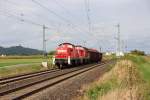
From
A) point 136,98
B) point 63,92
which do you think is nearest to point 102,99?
point 136,98

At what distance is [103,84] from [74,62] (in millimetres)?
34671

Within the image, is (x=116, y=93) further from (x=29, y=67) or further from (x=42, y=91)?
(x=29, y=67)

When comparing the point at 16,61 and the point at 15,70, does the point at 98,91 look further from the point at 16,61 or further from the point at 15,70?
the point at 16,61

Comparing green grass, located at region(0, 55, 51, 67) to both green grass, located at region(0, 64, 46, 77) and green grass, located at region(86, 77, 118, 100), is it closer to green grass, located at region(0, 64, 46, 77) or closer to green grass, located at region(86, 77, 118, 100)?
green grass, located at region(0, 64, 46, 77)

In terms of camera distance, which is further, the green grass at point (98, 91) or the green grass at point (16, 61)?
the green grass at point (16, 61)

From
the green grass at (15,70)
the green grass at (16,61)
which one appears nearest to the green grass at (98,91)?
the green grass at (15,70)

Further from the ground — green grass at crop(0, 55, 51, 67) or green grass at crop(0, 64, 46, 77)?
green grass at crop(0, 55, 51, 67)

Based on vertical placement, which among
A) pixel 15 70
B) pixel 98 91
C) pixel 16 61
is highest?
pixel 16 61

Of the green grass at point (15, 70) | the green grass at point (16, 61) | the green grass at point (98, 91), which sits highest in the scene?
the green grass at point (16, 61)

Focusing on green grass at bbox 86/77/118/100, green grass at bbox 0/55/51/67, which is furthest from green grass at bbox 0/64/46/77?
green grass at bbox 86/77/118/100

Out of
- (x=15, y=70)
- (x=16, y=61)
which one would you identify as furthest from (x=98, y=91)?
(x=16, y=61)

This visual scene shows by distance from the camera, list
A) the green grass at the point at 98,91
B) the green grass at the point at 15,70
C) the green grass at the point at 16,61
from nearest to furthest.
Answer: the green grass at the point at 98,91, the green grass at the point at 15,70, the green grass at the point at 16,61

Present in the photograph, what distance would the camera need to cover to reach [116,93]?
50.8ft

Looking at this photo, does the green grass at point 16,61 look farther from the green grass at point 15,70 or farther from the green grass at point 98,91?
Answer: the green grass at point 98,91
